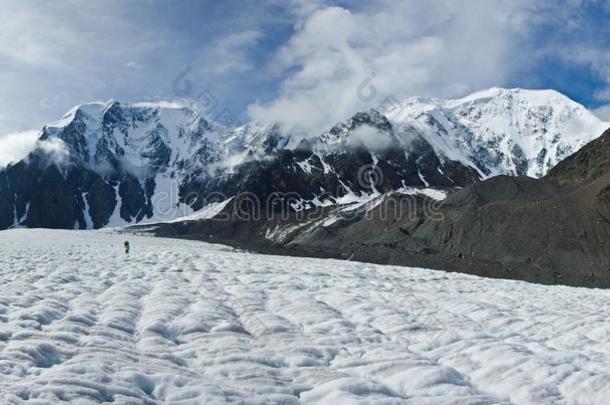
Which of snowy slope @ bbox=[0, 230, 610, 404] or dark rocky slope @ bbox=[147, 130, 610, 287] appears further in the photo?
dark rocky slope @ bbox=[147, 130, 610, 287]

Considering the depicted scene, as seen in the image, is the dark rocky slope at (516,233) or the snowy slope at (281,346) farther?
the dark rocky slope at (516,233)

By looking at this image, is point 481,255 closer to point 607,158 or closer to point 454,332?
point 607,158

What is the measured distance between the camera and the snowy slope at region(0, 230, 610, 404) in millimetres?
7484

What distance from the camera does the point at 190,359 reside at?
356 inches

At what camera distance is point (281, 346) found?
1015 cm

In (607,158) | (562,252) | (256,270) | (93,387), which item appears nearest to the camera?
(93,387)

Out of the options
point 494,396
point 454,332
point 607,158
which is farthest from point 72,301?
point 607,158

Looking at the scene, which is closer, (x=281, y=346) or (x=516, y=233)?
(x=281, y=346)

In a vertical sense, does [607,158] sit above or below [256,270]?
above

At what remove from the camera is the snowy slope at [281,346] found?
7.48m

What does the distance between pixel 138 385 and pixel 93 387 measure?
0.62 m

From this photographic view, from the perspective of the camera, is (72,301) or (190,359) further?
(72,301)

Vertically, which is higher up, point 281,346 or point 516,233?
point 516,233

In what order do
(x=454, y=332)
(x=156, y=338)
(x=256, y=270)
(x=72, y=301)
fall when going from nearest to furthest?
(x=156, y=338)
(x=454, y=332)
(x=72, y=301)
(x=256, y=270)
